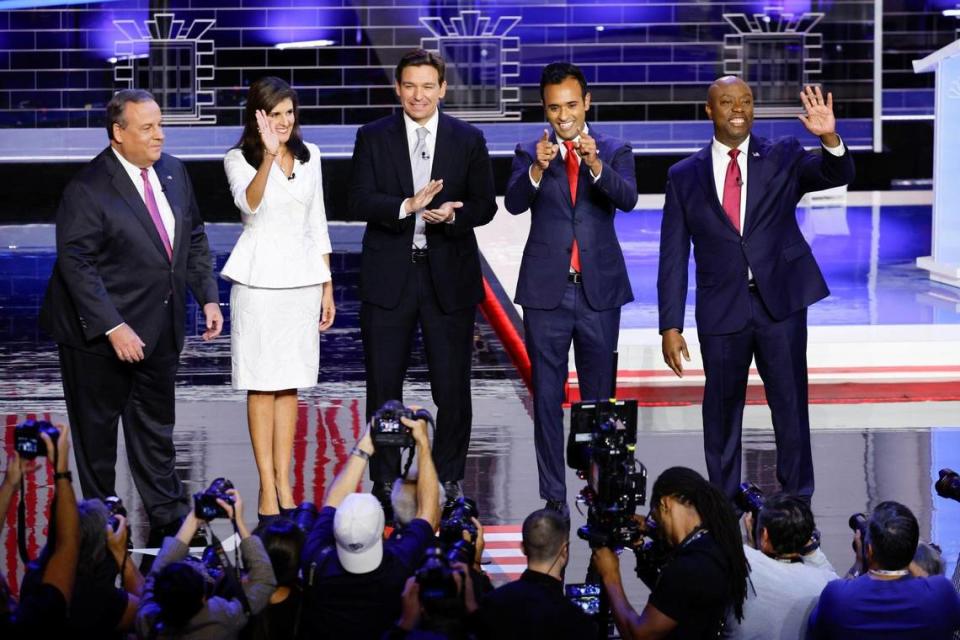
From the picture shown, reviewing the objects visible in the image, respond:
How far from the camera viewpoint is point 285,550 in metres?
3.85

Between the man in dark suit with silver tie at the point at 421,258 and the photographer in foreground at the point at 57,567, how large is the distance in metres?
1.88

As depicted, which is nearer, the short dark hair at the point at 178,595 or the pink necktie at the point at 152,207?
the short dark hair at the point at 178,595

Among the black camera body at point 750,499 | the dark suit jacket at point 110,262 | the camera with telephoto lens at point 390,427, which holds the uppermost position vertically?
the dark suit jacket at point 110,262

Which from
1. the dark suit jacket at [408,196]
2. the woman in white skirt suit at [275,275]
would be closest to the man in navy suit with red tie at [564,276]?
the dark suit jacket at [408,196]

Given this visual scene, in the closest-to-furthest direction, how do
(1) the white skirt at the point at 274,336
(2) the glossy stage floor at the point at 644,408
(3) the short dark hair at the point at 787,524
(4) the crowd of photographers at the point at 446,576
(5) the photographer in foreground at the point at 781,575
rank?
(4) the crowd of photographers at the point at 446,576
(5) the photographer in foreground at the point at 781,575
(3) the short dark hair at the point at 787,524
(1) the white skirt at the point at 274,336
(2) the glossy stage floor at the point at 644,408

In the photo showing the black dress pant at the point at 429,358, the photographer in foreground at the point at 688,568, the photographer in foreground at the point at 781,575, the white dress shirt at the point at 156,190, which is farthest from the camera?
the black dress pant at the point at 429,358

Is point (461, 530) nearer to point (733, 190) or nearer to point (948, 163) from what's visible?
point (733, 190)

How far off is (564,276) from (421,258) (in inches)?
19.7

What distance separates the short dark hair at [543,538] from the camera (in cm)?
352

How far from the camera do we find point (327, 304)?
556cm

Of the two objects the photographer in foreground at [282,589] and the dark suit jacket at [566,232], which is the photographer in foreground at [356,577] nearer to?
the photographer in foreground at [282,589]

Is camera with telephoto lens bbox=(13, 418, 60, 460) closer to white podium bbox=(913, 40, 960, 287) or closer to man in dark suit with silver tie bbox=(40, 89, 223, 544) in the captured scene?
man in dark suit with silver tie bbox=(40, 89, 223, 544)

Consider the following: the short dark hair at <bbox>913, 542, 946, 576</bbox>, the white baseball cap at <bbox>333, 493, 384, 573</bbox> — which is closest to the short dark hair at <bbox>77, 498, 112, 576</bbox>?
the white baseball cap at <bbox>333, 493, 384, 573</bbox>

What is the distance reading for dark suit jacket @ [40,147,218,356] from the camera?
16.9ft
